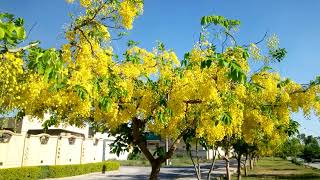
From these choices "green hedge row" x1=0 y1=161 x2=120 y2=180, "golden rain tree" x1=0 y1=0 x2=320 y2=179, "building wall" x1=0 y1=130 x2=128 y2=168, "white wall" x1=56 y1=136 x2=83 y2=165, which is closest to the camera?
"golden rain tree" x1=0 y1=0 x2=320 y2=179

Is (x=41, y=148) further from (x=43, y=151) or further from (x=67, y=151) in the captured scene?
(x=67, y=151)

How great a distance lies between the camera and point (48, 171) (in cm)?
3741

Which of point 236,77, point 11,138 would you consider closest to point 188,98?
point 236,77

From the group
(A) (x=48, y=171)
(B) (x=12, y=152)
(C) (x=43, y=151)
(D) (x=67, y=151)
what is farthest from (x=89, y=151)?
(B) (x=12, y=152)

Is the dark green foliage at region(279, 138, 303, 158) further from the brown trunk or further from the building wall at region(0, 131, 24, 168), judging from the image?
the brown trunk

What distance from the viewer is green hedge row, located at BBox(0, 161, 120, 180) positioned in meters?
31.8

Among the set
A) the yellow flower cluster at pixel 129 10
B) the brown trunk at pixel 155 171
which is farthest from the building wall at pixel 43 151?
the yellow flower cluster at pixel 129 10

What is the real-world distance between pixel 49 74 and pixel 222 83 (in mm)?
5636

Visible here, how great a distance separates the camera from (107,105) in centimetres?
862

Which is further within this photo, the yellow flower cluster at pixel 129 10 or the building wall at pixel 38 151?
the building wall at pixel 38 151

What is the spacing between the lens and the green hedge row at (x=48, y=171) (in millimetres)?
31812

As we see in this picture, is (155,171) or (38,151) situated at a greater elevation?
(38,151)

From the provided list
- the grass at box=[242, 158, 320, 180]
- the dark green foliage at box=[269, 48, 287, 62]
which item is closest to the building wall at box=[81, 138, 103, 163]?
the grass at box=[242, 158, 320, 180]

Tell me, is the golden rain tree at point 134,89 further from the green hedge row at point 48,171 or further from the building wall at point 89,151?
the building wall at point 89,151
